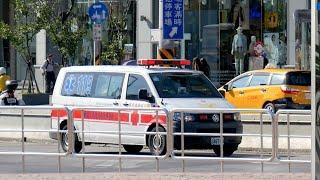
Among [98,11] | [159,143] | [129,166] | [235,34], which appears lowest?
[129,166]

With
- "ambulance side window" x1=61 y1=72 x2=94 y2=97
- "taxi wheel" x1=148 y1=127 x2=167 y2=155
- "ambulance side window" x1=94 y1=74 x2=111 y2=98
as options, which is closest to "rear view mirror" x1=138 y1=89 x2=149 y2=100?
"ambulance side window" x1=94 y1=74 x2=111 y2=98

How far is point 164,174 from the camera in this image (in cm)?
1383

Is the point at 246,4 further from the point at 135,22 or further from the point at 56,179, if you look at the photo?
the point at 56,179

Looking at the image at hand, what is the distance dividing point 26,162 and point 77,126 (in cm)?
187

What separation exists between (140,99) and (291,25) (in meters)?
18.2

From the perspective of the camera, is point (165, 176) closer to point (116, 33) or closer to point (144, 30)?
point (144, 30)

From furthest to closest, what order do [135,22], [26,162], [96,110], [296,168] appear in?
[135,22]
[26,162]
[96,110]
[296,168]

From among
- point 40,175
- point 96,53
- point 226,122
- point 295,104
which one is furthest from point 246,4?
point 40,175

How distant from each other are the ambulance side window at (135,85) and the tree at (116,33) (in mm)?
18891

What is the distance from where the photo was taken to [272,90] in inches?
1065

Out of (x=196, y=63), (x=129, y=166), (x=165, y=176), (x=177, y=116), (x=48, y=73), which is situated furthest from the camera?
(x=48, y=73)

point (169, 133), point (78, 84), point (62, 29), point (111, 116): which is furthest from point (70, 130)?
point (62, 29)

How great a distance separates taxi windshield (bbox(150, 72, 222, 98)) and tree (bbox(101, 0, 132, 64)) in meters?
18.8

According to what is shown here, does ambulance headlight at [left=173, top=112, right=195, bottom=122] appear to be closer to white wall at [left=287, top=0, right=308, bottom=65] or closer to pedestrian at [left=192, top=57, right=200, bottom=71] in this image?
pedestrian at [left=192, top=57, right=200, bottom=71]
